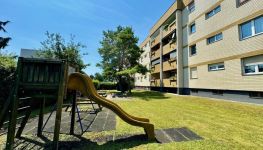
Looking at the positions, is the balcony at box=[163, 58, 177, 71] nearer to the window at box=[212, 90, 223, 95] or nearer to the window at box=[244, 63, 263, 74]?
the window at box=[212, 90, 223, 95]

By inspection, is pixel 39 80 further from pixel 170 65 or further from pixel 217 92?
pixel 170 65

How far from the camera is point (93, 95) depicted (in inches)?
218

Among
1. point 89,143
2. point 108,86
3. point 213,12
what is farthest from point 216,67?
point 108,86

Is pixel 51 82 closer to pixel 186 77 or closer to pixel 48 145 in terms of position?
pixel 48 145

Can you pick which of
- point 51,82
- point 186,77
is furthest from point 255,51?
point 51,82

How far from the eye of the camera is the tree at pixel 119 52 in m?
30.2

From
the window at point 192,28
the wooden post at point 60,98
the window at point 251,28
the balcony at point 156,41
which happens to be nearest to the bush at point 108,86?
the balcony at point 156,41

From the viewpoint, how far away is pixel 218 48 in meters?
17.5

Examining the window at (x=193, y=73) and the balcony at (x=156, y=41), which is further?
the balcony at (x=156, y=41)

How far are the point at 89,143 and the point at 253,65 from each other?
14.1 metres

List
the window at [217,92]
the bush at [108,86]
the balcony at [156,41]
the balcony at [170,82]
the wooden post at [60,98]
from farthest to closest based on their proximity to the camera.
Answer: the bush at [108,86] < the balcony at [156,41] < the balcony at [170,82] < the window at [217,92] < the wooden post at [60,98]

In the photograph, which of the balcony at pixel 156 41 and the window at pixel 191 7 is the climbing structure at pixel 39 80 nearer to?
the window at pixel 191 7

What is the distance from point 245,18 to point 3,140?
17564mm

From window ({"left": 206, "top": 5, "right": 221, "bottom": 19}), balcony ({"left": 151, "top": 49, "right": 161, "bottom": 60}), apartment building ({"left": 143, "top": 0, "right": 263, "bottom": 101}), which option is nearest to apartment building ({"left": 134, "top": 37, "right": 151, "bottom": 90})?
balcony ({"left": 151, "top": 49, "right": 161, "bottom": 60})
